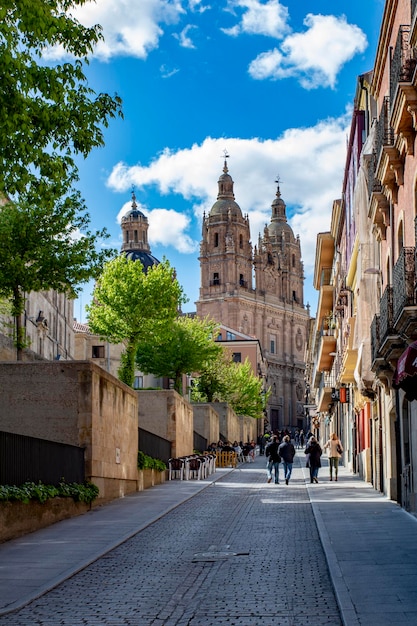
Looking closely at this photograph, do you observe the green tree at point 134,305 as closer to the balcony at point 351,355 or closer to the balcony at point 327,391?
the balcony at point 327,391

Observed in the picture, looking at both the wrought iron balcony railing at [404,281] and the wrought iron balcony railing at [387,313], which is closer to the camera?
the wrought iron balcony railing at [404,281]

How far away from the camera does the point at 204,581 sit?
1083 centimetres

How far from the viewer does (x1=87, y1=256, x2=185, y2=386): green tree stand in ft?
146

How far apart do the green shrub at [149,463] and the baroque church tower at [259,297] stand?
104998mm

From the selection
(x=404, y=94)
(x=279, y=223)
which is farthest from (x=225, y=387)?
(x=279, y=223)

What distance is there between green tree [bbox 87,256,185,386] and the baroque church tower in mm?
88401

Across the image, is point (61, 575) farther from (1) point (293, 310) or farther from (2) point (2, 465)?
(1) point (293, 310)

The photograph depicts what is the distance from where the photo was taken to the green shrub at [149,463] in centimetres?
2561

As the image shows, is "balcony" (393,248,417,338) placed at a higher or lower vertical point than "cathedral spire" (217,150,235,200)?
lower

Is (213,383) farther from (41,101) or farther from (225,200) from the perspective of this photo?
(225,200)

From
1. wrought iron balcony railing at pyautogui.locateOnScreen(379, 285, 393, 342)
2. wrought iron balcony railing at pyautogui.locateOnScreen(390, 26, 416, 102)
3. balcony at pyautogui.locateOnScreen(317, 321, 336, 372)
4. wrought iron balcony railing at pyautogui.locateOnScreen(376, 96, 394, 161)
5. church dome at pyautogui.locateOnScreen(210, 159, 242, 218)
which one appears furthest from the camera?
church dome at pyautogui.locateOnScreen(210, 159, 242, 218)

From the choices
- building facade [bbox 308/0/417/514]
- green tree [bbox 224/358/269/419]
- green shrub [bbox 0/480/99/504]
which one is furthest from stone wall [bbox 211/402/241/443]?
green shrub [bbox 0/480/99/504]

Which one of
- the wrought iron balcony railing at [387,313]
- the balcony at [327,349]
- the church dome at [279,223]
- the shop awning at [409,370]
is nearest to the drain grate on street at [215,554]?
the shop awning at [409,370]

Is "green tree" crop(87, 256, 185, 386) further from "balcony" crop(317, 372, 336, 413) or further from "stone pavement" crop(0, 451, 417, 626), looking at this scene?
"stone pavement" crop(0, 451, 417, 626)
